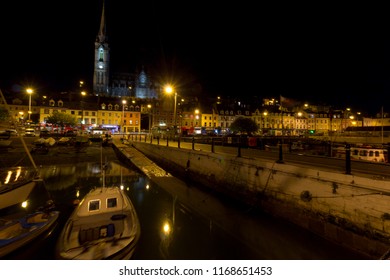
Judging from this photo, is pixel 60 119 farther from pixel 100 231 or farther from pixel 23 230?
pixel 100 231

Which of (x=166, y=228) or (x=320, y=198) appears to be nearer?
(x=320, y=198)

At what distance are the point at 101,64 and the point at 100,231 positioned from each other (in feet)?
419

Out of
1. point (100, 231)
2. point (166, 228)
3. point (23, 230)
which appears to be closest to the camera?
point (100, 231)

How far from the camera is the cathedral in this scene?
11750 centimetres

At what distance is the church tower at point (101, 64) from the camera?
117 m

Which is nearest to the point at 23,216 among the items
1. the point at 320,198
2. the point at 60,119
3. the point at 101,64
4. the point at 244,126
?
the point at 320,198

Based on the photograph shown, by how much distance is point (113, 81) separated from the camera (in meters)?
128

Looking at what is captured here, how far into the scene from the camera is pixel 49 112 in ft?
238

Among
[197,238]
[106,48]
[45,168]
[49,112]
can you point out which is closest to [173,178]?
[197,238]

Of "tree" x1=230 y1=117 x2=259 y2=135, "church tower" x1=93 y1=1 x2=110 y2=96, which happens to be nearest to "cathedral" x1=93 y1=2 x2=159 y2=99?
"church tower" x1=93 y1=1 x2=110 y2=96

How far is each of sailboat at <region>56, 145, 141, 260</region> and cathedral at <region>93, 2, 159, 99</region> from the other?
116647 millimetres

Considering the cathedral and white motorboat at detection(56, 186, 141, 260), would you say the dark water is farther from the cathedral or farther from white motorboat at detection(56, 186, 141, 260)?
the cathedral

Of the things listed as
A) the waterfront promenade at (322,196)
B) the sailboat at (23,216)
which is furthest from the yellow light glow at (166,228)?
the sailboat at (23,216)

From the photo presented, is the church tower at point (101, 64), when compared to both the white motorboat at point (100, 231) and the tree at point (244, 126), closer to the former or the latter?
the tree at point (244, 126)
